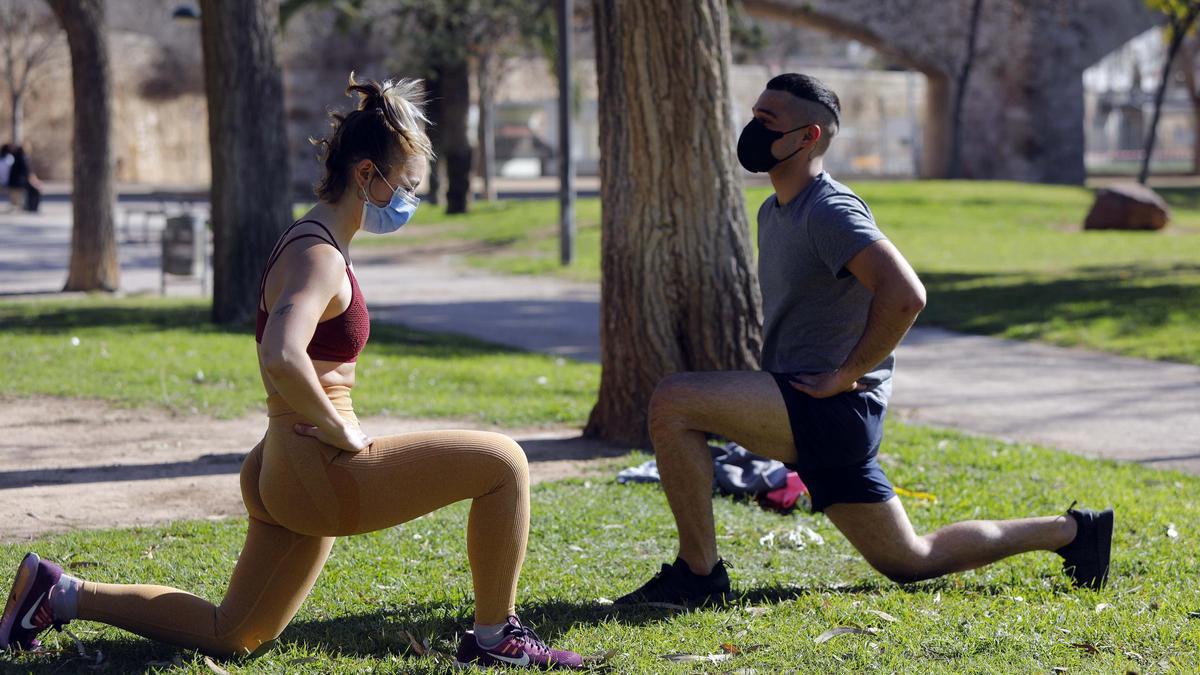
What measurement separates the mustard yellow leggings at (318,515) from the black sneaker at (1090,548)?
2069mm

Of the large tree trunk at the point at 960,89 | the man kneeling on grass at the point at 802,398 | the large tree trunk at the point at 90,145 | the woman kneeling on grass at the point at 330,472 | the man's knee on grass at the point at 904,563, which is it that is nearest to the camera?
the woman kneeling on grass at the point at 330,472

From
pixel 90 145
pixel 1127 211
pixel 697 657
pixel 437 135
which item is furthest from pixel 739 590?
pixel 437 135

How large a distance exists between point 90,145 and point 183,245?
1.53m

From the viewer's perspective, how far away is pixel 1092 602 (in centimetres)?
461

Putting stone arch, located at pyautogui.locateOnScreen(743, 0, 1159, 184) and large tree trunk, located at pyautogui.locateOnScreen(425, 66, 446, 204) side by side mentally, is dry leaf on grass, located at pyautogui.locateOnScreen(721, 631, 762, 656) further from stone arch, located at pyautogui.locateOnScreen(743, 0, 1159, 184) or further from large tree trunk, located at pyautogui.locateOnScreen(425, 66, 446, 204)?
stone arch, located at pyautogui.locateOnScreen(743, 0, 1159, 184)

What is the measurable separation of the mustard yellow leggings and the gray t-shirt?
44.8 inches

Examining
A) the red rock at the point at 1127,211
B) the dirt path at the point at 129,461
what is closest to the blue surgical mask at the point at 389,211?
the dirt path at the point at 129,461

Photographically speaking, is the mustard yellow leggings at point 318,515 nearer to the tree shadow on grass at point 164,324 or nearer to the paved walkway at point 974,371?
the paved walkway at point 974,371

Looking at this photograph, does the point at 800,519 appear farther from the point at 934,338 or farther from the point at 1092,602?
the point at 934,338

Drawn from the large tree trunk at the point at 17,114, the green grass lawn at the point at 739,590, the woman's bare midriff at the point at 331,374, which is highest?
the large tree trunk at the point at 17,114

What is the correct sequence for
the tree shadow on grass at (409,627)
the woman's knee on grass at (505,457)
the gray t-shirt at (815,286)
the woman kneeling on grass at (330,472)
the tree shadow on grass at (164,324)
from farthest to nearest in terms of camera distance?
the tree shadow on grass at (164,324) < the gray t-shirt at (815,286) < the tree shadow on grass at (409,627) < the woman's knee on grass at (505,457) < the woman kneeling on grass at (330,472)

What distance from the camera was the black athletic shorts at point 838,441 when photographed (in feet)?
14.1

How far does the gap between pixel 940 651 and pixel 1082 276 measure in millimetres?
12848

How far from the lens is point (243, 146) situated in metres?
12.4
